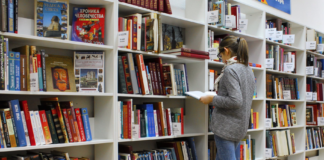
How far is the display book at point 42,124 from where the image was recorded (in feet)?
6.05

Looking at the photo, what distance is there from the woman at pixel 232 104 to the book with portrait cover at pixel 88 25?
98cm

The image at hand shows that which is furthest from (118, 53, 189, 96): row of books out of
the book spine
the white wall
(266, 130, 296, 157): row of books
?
the white wall

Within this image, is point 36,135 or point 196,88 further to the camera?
point 196,88

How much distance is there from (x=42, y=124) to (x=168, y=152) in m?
1.13

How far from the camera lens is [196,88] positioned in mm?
3020

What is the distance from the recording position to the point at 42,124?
6.55ft

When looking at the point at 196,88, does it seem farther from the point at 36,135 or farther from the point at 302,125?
the point at 302,125

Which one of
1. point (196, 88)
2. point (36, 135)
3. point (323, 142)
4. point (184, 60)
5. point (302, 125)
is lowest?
point (323, 142)

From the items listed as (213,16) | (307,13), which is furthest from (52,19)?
(307,13)

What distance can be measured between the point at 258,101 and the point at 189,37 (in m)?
1.21

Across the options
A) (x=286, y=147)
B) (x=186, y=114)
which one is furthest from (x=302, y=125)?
(x=186, y=114)

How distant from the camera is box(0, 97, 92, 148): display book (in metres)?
1.84

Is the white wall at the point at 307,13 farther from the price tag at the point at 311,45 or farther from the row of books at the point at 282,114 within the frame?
the row of books at the point at 282,114

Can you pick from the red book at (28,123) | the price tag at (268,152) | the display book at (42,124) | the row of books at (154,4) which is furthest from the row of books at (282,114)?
the red book at (28,123)
